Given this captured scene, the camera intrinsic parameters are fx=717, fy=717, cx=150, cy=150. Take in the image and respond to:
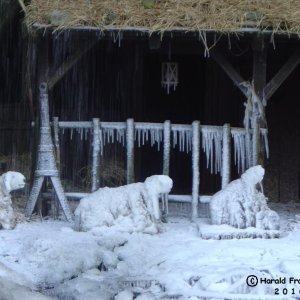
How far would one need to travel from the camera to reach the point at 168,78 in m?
9.89

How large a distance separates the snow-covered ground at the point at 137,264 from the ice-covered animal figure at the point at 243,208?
0.98 ft

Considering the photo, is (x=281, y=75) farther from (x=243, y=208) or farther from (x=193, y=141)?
(x=243, y=208)

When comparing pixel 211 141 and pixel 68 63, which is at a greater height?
pixel 68 63

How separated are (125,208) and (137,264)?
3.86ft

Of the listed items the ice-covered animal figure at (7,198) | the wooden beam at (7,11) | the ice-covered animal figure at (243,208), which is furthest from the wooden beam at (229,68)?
the wooden beam at (7,11)

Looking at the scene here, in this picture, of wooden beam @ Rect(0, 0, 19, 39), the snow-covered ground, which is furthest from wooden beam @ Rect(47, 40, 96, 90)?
wooden beam @ Rect(0, 0, 19, 39)

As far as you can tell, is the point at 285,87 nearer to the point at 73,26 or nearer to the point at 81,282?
the point at 73,26

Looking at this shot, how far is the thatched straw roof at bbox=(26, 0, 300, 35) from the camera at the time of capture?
8.67 metres

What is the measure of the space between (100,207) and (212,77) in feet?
14.4

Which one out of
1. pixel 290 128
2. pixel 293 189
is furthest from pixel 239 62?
pixel 293 189

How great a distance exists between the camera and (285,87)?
1183 centimetres

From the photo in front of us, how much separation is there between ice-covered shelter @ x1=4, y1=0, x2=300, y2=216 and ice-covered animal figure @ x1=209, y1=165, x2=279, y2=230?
635mm

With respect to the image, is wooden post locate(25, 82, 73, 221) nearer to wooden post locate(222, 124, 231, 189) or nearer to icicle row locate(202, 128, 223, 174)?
icicle row locate(202, 128, 223, 174)

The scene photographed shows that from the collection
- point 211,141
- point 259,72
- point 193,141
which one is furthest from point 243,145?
point 259,72
